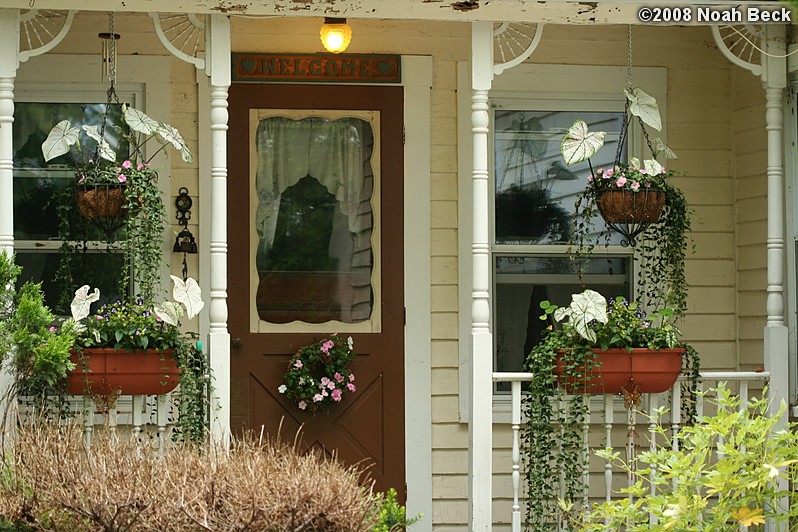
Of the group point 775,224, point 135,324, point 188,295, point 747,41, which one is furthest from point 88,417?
point 747,41

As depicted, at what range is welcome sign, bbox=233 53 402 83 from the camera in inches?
257

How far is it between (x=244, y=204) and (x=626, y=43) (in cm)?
237

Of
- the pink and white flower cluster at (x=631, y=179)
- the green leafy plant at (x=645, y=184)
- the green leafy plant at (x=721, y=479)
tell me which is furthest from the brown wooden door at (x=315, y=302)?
the green leafy plant at (x=721, y=479)

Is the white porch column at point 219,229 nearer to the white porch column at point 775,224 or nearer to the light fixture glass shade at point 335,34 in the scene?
the light fixture glass shade at point 335,34

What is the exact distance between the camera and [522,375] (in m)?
5.59

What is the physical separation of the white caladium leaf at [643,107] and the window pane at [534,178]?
0.91 m

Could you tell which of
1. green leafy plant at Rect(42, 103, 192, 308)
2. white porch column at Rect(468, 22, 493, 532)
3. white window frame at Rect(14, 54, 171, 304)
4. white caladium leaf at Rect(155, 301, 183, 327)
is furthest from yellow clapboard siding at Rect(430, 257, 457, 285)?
white caladium leaf at Rect(155, 301, 183, 327)

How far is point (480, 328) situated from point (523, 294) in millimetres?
1128

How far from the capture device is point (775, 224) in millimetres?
5898

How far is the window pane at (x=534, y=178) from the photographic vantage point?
6.66m

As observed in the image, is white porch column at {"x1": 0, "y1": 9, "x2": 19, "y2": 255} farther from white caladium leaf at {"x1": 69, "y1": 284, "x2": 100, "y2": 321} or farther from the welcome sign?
the welcome sign

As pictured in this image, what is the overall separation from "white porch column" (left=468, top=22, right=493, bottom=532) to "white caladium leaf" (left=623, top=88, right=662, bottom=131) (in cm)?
74

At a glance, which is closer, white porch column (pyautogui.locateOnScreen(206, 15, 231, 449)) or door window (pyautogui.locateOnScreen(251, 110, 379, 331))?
white porch column (pyautogui.locateOnScreen(206, 15, 231, 449))

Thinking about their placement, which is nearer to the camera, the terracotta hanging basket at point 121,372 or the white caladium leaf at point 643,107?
the terracotta hanging basket at point 121,372
